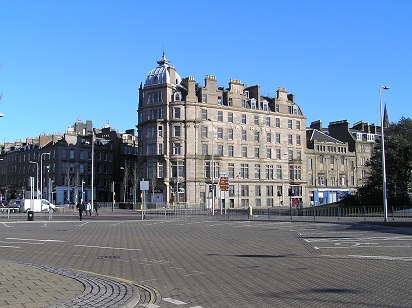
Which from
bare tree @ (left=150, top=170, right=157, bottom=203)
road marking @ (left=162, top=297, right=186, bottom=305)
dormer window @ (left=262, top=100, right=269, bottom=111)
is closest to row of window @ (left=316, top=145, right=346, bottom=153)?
dormer window @ (left=262, top=100, right=269, bottom=111)

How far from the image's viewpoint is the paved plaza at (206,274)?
29.4 ft

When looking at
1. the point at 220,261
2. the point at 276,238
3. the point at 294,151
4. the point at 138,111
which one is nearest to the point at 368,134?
the point at 294,151

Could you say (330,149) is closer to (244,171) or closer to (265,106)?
(265,106)

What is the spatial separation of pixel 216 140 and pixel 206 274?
219 ft

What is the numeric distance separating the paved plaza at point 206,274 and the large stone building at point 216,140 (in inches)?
2115

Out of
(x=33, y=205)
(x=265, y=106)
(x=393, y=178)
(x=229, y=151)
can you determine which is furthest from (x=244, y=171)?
(x=33, y=205)

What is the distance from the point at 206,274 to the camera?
40.2 feet

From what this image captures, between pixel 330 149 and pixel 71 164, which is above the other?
pixel 330 149

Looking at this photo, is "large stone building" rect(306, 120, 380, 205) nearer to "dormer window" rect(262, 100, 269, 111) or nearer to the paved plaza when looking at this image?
"dormer window" rect(262, 100, 269, 111)

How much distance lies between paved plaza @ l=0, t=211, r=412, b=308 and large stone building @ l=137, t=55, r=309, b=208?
5372 cm

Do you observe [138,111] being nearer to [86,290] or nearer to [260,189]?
[260,189]

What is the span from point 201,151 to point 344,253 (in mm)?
61013

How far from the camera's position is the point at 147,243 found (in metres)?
20.9

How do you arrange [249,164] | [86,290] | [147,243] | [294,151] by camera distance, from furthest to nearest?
[294,151]
[249,164]
[147,243]
[86,290]
